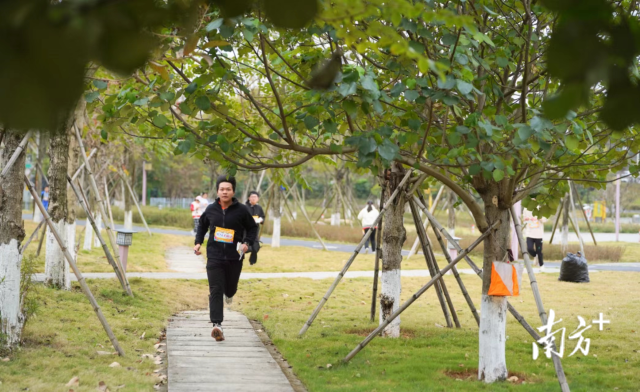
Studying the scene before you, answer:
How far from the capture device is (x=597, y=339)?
24.3ft

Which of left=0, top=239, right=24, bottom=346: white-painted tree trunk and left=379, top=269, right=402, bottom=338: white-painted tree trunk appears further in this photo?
left=379, top=269, right=402, bottom=338: white-painted tree trunk

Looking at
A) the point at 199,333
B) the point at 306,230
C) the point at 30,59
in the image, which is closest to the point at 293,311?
the point at 199,333

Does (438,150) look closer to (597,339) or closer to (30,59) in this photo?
(597,339)

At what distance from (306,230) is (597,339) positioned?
1930 centimetres

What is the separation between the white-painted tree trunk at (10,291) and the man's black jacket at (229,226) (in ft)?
6.25

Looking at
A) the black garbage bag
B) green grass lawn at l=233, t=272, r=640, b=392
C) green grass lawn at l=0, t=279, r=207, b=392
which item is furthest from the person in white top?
green grass lawn at l=0, t=279, r=207, b=392

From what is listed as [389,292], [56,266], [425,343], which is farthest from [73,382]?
[56,266]

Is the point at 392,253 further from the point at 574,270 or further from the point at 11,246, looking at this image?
the point at 574,270

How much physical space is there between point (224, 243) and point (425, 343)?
232cm

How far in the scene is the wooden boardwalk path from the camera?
201 inches

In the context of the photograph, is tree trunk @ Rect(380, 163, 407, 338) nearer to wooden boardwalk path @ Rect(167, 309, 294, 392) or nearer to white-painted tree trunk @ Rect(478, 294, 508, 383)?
wooden boardwalk path @ Rect(167, 309, 294, 392)

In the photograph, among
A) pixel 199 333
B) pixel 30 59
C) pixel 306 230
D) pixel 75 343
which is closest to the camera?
pixel 30 59

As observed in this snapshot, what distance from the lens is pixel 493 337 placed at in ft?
17.5

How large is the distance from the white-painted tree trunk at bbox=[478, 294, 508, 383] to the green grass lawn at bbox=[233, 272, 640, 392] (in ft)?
0.53
